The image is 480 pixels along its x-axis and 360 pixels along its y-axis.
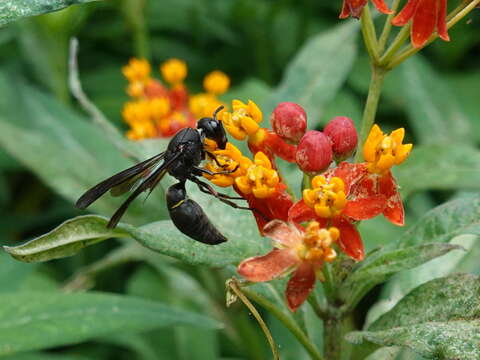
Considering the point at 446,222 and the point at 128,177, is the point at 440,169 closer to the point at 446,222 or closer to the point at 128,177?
the point at 446,222

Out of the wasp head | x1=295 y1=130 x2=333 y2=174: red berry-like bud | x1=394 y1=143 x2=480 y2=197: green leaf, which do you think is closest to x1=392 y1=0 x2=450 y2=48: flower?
x1=295 y1=130 x2=333 y2=174: red berry-like bud

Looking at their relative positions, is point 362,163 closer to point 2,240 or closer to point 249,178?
point 249,178

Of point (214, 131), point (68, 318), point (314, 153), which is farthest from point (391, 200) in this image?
point (68, 318)

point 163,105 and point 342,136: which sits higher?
point 163,105

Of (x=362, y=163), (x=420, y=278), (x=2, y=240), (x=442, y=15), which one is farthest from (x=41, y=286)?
(x=442, y=15)

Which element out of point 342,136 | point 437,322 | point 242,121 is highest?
point 242,121

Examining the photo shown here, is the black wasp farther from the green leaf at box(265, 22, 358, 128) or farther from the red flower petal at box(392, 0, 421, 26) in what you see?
the green leaf at box(265, 22, 358, 128)
